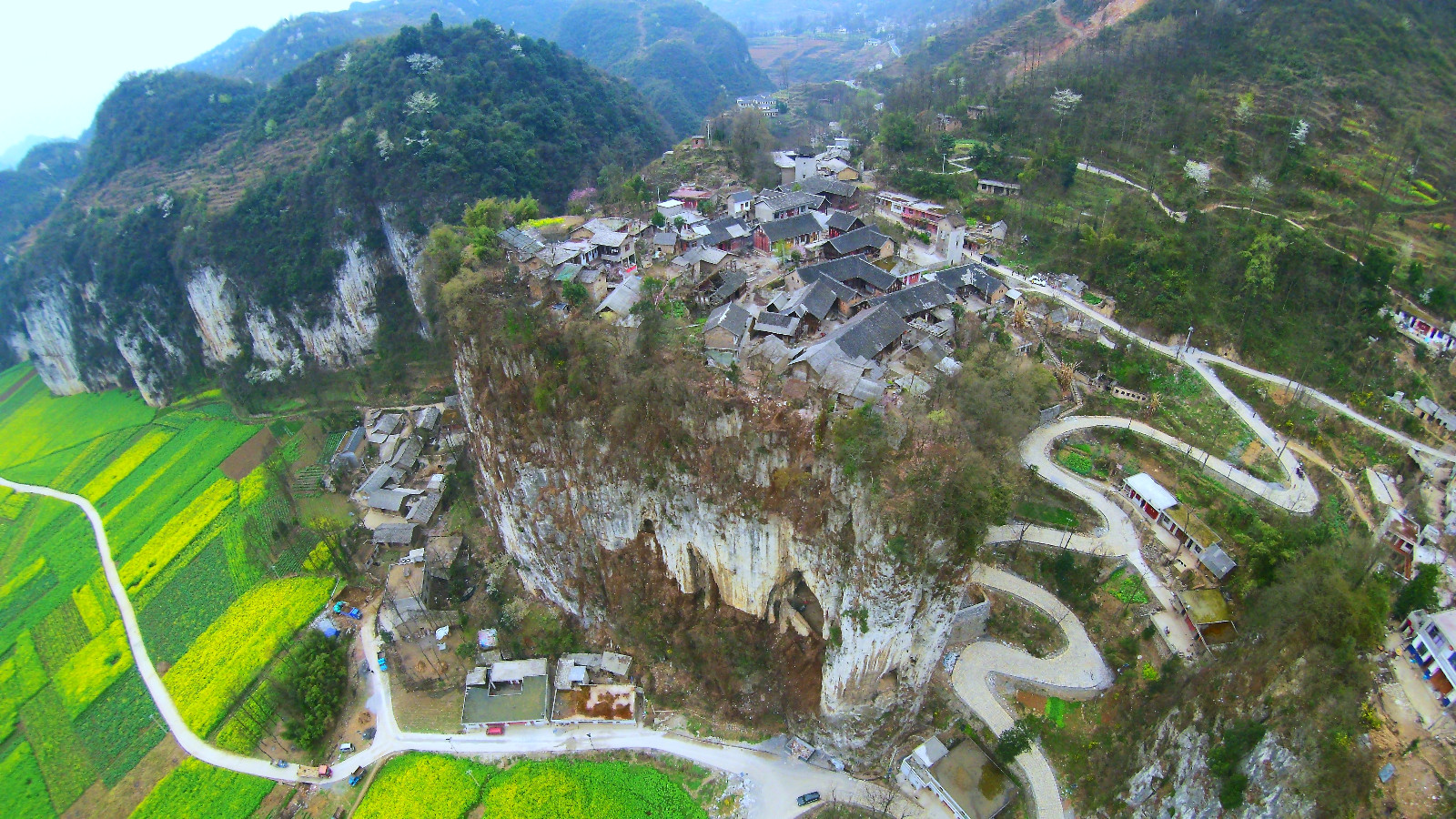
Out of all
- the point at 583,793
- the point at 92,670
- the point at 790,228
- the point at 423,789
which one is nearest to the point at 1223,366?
the point at 790,228

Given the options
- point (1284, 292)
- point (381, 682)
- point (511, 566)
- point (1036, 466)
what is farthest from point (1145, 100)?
point (381, 682)

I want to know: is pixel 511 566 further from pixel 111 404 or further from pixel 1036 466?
pixel 111 404

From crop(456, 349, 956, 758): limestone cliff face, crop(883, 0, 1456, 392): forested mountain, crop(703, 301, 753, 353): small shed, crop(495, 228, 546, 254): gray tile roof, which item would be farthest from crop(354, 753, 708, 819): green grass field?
crop(883, 0, 1456, 392): forested mountain

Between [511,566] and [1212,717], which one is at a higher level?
[1212,717]

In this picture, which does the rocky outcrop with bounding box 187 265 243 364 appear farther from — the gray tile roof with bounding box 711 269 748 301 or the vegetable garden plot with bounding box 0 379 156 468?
the gray tile roof with bounding box 711 269 748 301

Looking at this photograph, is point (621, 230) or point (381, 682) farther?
point (621, 230)

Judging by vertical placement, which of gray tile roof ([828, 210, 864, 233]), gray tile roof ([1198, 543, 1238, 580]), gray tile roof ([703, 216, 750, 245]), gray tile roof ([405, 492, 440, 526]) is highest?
gray tile roof ([703, 216, 750, 245])

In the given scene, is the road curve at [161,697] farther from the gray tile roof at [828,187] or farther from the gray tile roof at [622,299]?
the gray tile roof at [828,187]
